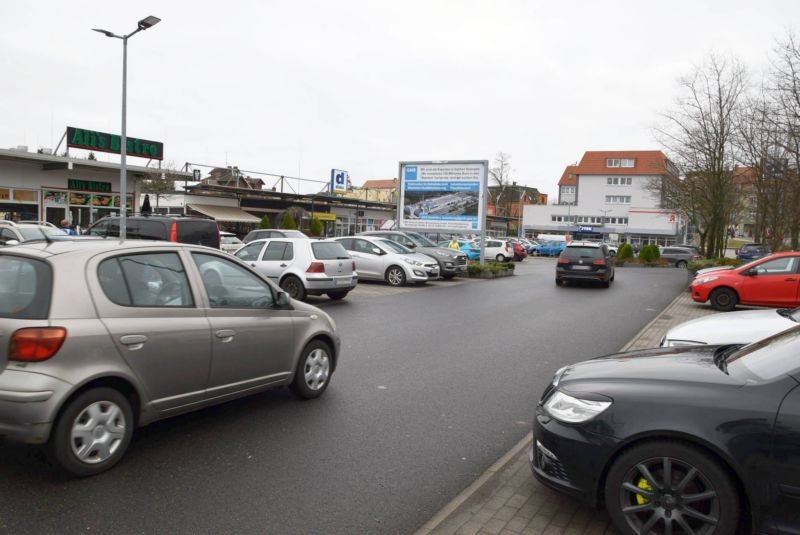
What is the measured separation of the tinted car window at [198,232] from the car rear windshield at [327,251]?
2661 mm

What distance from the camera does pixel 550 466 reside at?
3.50 meters

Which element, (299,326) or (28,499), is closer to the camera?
(28,499)

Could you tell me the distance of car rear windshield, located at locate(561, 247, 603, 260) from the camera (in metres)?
20.7

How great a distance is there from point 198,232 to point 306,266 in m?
2.98

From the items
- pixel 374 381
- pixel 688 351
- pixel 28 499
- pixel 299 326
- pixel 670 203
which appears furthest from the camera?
pixel 670 203

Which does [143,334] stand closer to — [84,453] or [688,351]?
[84,453]

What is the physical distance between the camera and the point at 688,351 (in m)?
4.14

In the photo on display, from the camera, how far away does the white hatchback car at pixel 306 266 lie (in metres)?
13.6

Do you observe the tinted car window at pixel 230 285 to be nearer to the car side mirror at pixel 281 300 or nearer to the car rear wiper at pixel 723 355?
the car side mirror at pixel 281 300

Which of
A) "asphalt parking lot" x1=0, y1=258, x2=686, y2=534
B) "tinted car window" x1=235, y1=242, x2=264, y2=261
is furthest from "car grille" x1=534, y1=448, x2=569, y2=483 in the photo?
"tinted car window" x1=235, y1=242, x2=264, y2=261

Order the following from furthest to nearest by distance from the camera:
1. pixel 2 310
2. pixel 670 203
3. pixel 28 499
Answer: pixel 670 203
pixel 2 310
pixel 28 499

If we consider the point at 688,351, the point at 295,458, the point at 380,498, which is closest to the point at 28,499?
the point at 295,458

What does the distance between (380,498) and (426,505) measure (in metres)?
0.30

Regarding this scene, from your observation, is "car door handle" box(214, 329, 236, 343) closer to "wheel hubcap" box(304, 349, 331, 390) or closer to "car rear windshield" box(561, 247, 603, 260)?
"wheel hubcap" box(304, 349, 331, 390)
